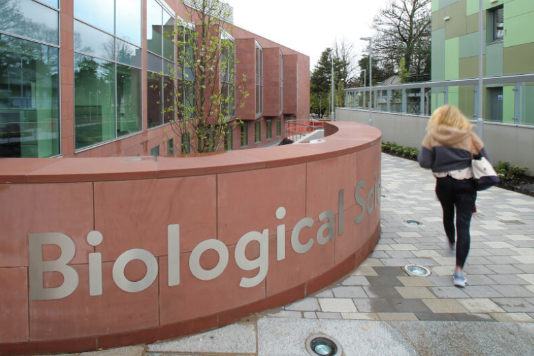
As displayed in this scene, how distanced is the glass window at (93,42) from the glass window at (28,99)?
3.98 ft

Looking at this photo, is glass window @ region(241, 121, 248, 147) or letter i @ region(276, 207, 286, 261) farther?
glass window @ region(241, 121, 248, 147)

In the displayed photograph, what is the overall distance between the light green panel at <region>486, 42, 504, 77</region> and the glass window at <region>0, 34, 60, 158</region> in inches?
797

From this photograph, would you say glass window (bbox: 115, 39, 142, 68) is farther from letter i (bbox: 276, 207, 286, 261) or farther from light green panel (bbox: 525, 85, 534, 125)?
light green panel (bbox: 525, 85, 534, 125)

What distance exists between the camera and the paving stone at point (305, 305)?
4344 millimetres

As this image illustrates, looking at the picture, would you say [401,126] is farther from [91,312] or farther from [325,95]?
[325,95]

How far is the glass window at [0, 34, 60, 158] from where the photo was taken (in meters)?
7.63

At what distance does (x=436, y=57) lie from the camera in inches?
1140

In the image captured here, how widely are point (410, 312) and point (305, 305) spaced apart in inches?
39.5

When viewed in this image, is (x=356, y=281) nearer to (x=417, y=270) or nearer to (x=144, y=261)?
(x=417, y=270)

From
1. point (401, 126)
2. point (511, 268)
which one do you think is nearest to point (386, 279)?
point (511, 268)

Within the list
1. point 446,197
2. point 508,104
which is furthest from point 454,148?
point 508,104

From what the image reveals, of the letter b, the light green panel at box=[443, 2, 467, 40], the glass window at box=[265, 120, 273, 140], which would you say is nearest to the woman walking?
the letter b

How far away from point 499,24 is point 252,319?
76.1 ft

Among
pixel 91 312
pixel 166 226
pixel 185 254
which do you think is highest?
pixel 166 226
